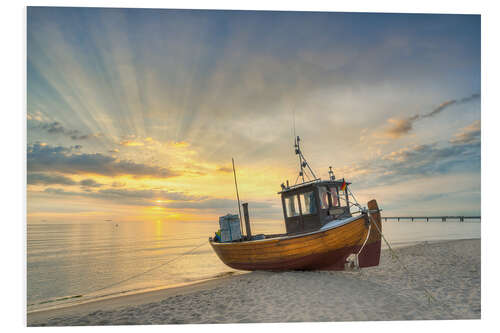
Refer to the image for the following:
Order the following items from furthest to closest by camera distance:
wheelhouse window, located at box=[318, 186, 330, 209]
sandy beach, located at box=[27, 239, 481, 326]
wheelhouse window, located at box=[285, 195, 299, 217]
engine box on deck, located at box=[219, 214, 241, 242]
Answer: engine box on deck, located at box=[219, 214, 241, 242] → wheelhouse window, located at box=[285, 195, 299, 217] → wheelhouse window, located at box=[318, 186, 330, 209] → sandy beach, located at box=[27, 239, 481, 326]

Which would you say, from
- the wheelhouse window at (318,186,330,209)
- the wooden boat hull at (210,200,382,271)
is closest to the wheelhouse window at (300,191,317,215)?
the wheelhouse window at (318,186,330,209)

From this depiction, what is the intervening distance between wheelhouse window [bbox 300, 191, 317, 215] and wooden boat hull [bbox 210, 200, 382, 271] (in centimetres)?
106

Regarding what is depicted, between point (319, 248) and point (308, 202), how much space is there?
1464mm

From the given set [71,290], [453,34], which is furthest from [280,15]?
[71,290]

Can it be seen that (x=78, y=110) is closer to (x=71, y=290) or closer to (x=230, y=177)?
(x=230, y=177)

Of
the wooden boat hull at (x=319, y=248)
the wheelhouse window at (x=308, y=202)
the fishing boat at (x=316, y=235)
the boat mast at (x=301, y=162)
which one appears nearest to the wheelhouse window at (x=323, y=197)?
the fishing boat at (x=316, y=235)

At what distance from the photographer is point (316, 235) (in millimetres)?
7379

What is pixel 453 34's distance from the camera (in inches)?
267

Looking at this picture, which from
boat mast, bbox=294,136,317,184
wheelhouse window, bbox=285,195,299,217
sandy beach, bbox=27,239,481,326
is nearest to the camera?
sandy beach, bbox=27,239,481,326

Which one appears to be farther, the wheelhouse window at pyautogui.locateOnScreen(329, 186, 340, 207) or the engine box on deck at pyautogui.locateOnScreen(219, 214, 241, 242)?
the engine box on deck at pyautogui.locateOnScreen(219, 214, 241, 242)

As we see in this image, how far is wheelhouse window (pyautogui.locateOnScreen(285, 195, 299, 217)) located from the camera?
8711mm

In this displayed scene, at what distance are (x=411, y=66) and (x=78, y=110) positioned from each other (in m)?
8.88

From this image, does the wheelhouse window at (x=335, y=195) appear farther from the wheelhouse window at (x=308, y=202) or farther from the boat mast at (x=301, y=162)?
the boat mast at (x=301, y=162)

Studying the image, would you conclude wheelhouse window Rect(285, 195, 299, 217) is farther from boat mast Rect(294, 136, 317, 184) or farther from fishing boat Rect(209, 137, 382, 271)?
boat mast Rect(294, 136, 317, 184)
